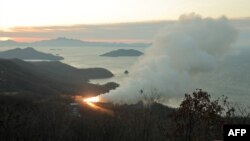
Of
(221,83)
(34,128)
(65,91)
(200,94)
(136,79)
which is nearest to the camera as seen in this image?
(200,94)

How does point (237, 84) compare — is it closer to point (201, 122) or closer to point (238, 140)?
point (201, 122)

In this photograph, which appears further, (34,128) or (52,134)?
(34,128)

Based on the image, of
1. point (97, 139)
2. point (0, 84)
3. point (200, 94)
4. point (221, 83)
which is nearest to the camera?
point (200, 94)

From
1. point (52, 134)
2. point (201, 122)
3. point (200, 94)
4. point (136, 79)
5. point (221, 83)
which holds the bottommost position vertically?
point (221, 83)

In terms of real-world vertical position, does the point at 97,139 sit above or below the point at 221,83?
above

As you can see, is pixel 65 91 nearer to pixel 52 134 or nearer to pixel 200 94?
pixel 52 134

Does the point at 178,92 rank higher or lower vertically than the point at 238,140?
lower

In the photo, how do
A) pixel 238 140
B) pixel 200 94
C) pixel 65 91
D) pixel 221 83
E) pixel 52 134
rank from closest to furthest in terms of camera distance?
pixel 238 140 < pixel 200 94 < pixel 52 134 < pixel 65 91 < pixel 221 83

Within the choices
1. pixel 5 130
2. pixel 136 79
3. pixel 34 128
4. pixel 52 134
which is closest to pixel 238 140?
pixel 52 134

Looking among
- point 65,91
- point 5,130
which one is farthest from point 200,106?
point 65,91
